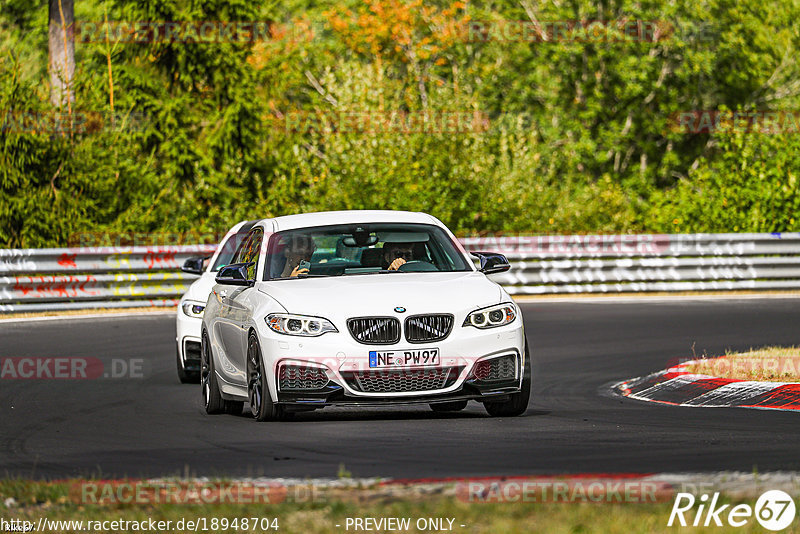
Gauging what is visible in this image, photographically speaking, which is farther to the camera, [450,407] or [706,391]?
[706,391]

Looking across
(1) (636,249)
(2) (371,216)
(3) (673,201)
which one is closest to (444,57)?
(3) (673,201)

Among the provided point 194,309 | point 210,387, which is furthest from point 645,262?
point 210,387

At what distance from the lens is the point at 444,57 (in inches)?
2176

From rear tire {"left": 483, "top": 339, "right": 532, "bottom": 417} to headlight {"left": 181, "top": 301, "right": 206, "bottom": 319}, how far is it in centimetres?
450

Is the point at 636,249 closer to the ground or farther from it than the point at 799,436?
closer to the ground

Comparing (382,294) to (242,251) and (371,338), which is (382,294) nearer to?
(371,338)

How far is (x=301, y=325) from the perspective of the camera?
36.9 feet

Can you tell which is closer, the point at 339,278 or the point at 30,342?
the point at 339,278

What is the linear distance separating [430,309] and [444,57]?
4470 centimetres

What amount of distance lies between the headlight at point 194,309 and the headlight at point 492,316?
479cm

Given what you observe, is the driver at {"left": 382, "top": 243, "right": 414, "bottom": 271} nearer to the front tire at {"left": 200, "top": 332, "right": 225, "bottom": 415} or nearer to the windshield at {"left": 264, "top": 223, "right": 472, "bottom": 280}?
the windshield at {"left": 264, "top": 223, "right": 472, "bottom": 280}

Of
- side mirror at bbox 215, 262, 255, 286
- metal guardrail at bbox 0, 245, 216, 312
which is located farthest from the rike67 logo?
metal guardrail at bbox 0, 245, 216, 312

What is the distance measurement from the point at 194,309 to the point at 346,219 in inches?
133

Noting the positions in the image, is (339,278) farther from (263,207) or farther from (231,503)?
(263,207)
